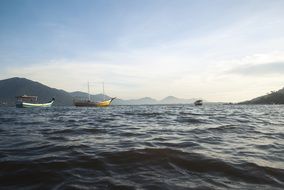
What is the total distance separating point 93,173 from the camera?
4656mm

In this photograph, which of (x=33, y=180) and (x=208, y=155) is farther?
(x=208, y=155)

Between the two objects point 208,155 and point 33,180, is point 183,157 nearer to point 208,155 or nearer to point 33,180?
point 208,155

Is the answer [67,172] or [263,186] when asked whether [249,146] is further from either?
[67,172]

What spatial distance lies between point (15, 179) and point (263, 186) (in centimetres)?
452

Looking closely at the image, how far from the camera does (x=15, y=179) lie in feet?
14.1

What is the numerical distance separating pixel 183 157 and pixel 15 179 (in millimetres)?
3819

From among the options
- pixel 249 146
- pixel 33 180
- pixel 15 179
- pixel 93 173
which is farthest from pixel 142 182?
pixel 249 146

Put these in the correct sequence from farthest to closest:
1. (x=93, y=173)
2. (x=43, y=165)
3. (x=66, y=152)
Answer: (x=66, y=152) < (x=43, y=165) < (x=93, y=173)

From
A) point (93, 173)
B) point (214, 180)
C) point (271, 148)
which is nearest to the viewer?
point (214, 180)

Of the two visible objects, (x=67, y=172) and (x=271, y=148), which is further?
(x=271, y=148)

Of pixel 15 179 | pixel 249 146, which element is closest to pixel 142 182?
pixel 15 179

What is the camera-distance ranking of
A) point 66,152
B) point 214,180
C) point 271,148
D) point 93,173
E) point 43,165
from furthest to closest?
1. point 271,148
2. point 66,152
3. point 43,165
4. point 93,173
5. point 214,180

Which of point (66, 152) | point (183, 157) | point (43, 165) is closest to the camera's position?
point (43, 165)

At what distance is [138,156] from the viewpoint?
6062 mm
